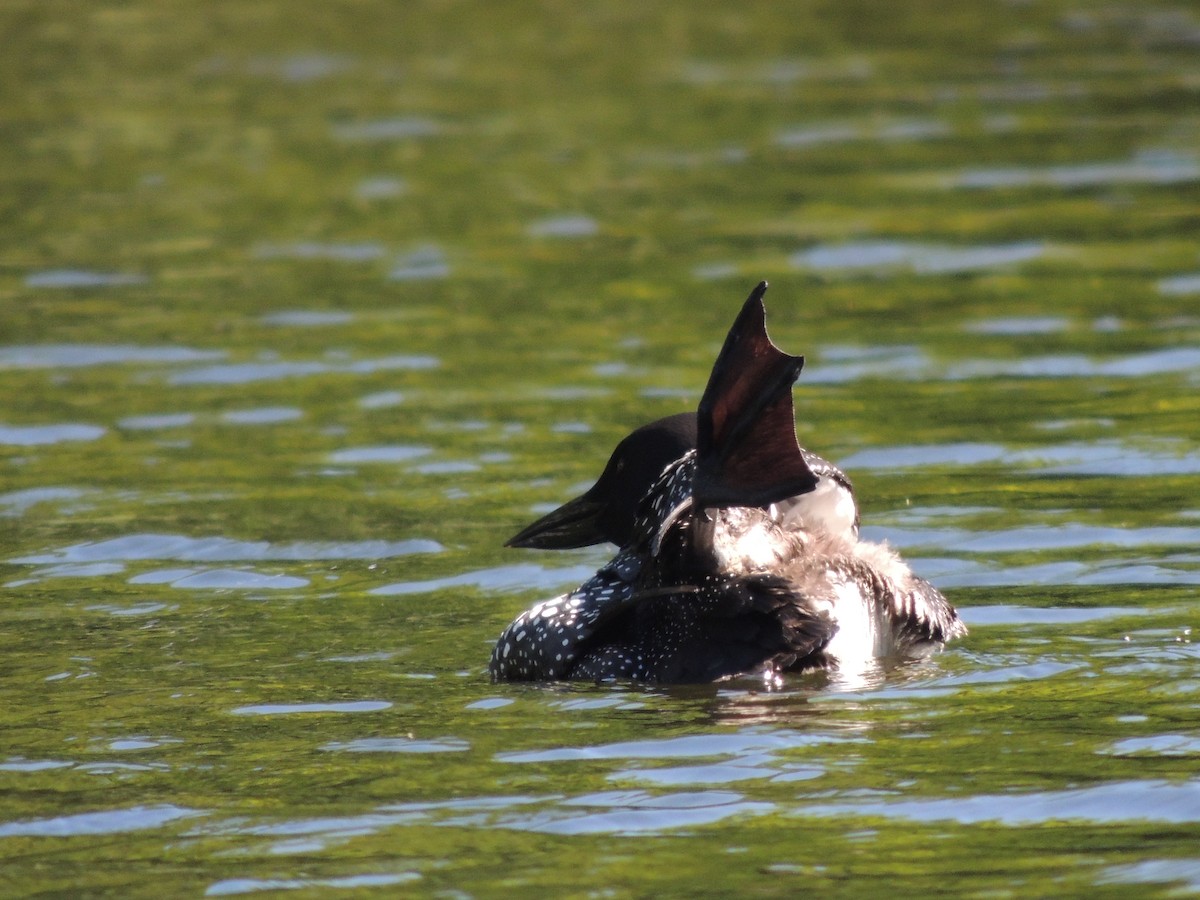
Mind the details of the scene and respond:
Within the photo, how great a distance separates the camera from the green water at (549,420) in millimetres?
4344

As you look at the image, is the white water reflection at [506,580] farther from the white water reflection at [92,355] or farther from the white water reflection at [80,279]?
the white water reflection at [80,279]

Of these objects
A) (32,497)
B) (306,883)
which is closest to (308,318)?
(32,497)

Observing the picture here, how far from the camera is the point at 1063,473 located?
766cm

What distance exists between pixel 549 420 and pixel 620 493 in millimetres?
2564

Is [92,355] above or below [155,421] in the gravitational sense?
above

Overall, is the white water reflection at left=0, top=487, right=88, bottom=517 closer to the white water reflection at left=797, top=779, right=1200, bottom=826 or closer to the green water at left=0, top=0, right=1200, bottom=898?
the green water at left=0, top=0, right=1200, bottom=898

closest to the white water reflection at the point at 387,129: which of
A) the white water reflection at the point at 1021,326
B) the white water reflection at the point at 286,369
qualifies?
the white water reflection at the point at 286,369

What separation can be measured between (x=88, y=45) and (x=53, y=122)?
3.19 metres

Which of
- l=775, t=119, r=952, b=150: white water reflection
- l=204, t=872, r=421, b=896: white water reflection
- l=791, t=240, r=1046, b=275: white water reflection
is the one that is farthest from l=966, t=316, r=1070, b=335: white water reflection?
l=204, t=872, r=421, b=896: white water reflection

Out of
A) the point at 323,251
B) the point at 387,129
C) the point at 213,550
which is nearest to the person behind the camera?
the point at 213,550

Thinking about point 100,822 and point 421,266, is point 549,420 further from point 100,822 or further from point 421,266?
point 100,822

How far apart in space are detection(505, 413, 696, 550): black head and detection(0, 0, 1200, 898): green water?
0.36m

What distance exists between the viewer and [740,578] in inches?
211

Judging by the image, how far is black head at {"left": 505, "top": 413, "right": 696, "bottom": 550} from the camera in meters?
6.00
